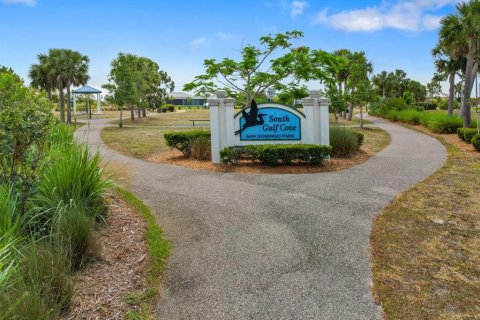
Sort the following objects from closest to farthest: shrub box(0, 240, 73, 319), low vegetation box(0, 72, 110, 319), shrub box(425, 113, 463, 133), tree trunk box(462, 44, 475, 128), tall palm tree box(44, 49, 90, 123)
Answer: shrub box(0, 240, 73, 319), low vegetation box(0, 72, 110, 319), tree trunk box(462, 44, 475, 128), shrub box(425, 113, 463, 133), tall palm tree box(44, 49, 90, 123)

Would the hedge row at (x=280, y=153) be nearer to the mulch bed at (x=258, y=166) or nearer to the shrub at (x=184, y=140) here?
the mulch bed at (x=258, y=166)

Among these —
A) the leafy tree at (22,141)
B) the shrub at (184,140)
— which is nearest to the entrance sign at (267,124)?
the shrub at (184,140)

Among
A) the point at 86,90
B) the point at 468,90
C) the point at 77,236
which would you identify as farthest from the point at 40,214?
the point at 86,90

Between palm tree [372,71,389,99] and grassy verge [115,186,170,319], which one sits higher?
palm tree [372,71,389,99]

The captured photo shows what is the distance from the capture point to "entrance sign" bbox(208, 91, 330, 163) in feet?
38.7

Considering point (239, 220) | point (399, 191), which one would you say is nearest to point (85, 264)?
point (239, 220)

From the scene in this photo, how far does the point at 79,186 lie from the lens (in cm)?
539

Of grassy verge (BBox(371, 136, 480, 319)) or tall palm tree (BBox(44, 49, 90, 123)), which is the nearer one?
grassy verge (BBox(371, 136, 480, 319))

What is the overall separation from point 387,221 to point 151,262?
3.99 meters

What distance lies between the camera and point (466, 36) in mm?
23531

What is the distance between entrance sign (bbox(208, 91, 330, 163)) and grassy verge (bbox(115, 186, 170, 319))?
5.39m

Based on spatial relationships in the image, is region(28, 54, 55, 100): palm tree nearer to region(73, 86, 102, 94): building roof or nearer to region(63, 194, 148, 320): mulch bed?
region(73, 86, 102, 94): building roof

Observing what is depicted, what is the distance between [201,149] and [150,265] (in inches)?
321

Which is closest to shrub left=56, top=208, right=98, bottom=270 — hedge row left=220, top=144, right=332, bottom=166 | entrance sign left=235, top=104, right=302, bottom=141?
hedge row left=220, top=144, right=332, bottom=166
